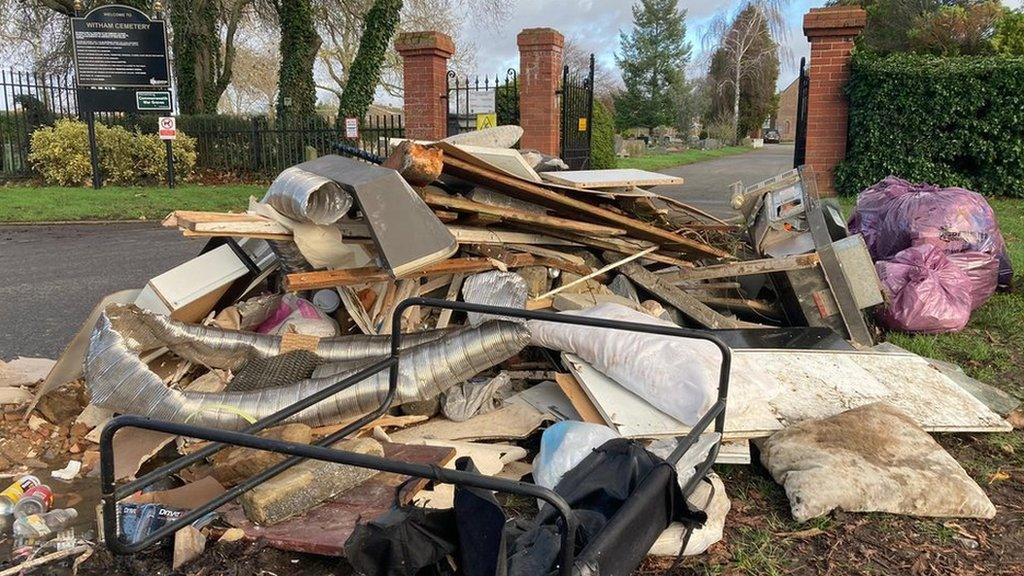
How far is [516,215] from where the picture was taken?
163 inches

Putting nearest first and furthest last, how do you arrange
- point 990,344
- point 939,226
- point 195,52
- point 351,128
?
point 990,344
point 939,226
point 351,128
point 195,52

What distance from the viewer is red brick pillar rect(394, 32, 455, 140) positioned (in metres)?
12.0

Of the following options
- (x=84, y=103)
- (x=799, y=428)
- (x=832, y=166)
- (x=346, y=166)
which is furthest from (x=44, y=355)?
(x=84, y=103)

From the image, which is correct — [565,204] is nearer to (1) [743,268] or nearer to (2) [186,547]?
(1) [743,268]

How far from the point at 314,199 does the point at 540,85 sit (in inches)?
361

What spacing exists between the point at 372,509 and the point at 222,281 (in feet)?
6.19

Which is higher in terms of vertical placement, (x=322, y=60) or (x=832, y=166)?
(x=322, y=60)

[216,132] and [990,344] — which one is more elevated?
[216,132]

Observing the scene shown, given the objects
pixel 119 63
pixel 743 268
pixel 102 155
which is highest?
pixel 119 63

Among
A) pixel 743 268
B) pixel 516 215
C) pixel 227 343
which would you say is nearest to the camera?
pixel 227 343

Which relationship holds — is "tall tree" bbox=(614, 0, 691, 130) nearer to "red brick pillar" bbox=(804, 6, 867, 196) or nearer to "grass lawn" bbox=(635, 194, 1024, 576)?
"red brick pillar" bbox=(804, 6, 867, 196)

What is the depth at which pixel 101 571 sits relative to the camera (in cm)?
256

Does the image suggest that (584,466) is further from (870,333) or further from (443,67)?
(443,67)

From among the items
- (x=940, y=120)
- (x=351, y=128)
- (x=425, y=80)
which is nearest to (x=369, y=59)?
(x=351, y=128)
